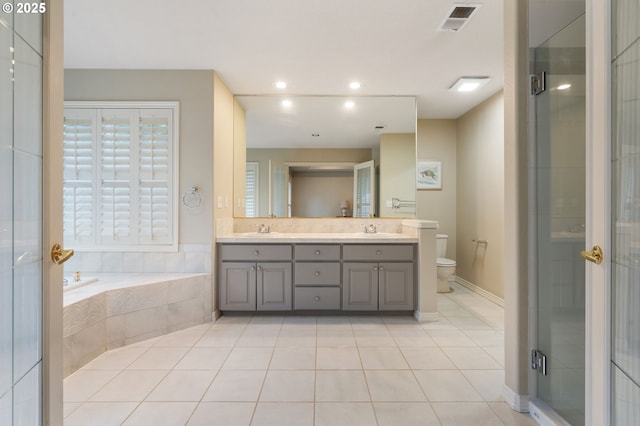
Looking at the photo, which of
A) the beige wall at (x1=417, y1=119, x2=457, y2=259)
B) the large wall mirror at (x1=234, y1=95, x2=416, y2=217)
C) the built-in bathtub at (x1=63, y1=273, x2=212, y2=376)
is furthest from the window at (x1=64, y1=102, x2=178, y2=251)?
the beige wall at (x1=417, y1=119, x2=457, y2=259)

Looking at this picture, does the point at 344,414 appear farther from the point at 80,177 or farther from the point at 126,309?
the point at 80,177

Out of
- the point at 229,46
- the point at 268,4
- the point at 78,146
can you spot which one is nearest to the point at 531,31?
the point at 268,4

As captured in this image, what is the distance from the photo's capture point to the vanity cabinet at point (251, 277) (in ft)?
9.82

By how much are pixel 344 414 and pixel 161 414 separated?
0.97 metres

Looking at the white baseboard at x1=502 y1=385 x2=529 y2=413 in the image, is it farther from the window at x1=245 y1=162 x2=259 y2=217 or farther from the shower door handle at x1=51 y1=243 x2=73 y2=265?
the window at x1=245 y1=162 x2=259 y2=217

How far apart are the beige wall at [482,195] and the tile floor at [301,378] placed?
1.00 m

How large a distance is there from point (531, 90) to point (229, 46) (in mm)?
2208

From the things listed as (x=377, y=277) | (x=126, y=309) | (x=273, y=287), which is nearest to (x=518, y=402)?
(x=377, y=277)

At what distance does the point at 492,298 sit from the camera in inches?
139

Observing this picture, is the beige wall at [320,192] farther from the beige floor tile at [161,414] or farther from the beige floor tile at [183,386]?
the beige floor tile at [161,414]

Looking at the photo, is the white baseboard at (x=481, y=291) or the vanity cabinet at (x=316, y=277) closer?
the vanity cabinet at (x=316, y=277)

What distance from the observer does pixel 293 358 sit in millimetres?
2193

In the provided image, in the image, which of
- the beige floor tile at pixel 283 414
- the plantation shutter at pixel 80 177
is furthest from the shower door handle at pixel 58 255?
the plantation shutter at pixel 80 177

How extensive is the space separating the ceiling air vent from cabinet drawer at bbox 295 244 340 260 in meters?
2.04
